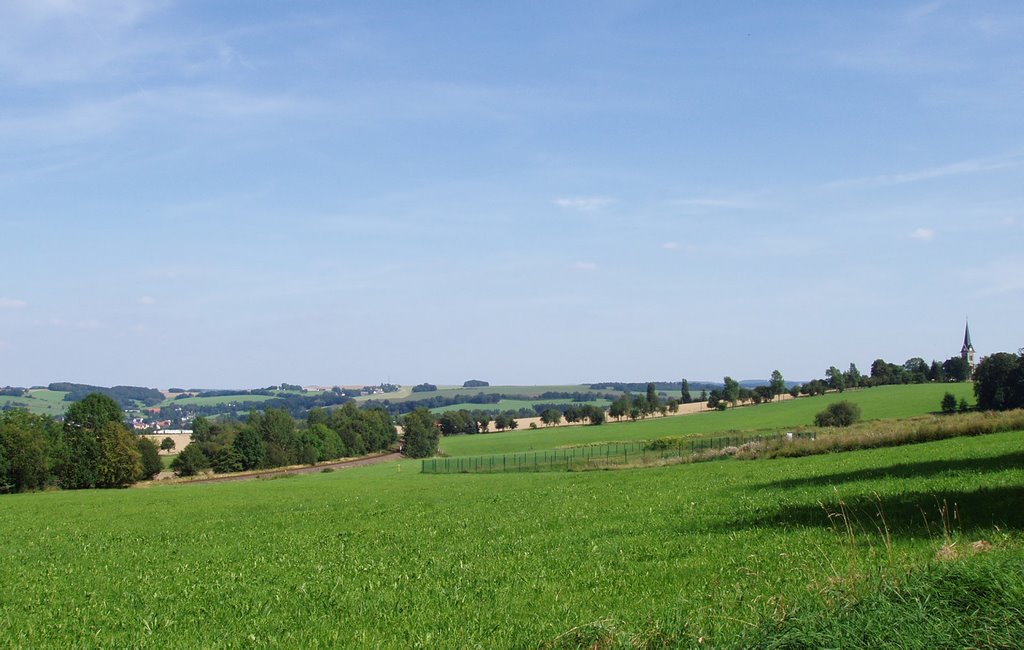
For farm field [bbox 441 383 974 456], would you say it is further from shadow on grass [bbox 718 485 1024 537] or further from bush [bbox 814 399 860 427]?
shadow on grass [bbox 718 485 1024 537]

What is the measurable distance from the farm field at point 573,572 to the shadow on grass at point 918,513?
3.6 inches

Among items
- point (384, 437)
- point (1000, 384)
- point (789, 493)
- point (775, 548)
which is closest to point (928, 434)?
point (789, 493)

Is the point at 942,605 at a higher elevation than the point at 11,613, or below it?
higher

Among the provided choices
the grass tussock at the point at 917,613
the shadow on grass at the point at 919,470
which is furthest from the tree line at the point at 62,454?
the grass tussock at the point at 917,613

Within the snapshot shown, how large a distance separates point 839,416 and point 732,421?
24690 mm

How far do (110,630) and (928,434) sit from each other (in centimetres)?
4556

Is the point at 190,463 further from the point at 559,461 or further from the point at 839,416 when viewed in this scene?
the point at 839,416

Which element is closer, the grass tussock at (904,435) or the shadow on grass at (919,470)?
the shadow on grass at (919,470)

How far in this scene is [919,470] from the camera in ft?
86.5

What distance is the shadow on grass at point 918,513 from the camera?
47.4 feet

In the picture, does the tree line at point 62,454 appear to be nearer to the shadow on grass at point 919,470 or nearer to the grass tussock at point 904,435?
the grass tussock at point 904,435

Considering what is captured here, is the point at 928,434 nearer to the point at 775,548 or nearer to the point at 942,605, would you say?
the point at 775,548

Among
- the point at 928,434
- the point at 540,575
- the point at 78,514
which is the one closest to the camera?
the point at 540,575

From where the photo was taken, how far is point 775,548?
1447 centimetres
